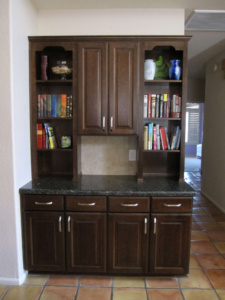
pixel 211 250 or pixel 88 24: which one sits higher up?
pixel 88 24

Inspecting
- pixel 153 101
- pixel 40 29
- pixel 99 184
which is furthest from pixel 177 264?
pixel 40 29

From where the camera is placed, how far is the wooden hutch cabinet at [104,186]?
2.05 m

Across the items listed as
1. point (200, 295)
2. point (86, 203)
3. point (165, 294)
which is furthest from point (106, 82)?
point (200, 295)

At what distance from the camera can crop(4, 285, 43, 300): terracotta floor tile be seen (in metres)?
1.91

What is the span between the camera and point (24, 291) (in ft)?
6.49

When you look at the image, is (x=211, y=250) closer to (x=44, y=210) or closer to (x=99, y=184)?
(x=99, y=184)

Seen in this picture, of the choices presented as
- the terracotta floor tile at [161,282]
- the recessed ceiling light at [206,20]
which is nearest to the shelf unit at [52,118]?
the terracotta floor tile at [161,282]

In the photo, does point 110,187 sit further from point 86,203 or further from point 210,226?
point 210,226

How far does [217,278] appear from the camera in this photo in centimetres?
217

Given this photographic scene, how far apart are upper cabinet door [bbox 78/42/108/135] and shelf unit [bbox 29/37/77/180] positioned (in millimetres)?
77

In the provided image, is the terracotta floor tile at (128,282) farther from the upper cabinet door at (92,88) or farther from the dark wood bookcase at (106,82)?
the upper cabinet door at (92,88)

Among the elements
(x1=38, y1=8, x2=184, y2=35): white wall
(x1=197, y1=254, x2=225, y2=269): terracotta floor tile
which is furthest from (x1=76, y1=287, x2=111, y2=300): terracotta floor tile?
(x1=38, y1=8, x2=184, y2=35): white wall

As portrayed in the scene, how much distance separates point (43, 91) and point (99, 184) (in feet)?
4.01

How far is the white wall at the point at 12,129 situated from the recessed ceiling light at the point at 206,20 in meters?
1.76
